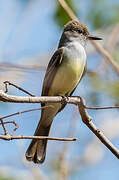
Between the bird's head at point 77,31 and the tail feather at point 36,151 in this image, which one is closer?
the tail feather at point 36,151

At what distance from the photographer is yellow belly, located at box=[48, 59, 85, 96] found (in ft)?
11.8

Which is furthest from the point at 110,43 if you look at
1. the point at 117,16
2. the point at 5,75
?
the point at 5,75

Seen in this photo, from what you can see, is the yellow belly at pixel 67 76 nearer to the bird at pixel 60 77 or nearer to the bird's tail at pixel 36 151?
the bird at pixel 60 77

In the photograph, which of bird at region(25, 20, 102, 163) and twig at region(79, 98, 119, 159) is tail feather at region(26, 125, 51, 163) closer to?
bird at region(25, 20, 102, 163)

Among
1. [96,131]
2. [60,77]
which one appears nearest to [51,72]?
[60,77]

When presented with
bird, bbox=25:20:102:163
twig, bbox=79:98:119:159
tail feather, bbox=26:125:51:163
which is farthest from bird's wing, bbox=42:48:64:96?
twig, bbox=79:98:119:159

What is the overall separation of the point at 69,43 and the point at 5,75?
2.60 feet

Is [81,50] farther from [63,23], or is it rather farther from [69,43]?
[63,23]

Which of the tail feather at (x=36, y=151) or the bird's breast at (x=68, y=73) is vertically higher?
the bird's breast at (x=68, y=73)

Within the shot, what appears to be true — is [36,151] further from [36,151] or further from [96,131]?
[96,131]

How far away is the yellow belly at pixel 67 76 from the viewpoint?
3605 mm

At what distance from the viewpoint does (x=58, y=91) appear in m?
3.73

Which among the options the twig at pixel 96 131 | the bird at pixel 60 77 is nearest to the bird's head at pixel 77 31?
the bird at pixel 60 77

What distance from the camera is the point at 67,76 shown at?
142 inches
